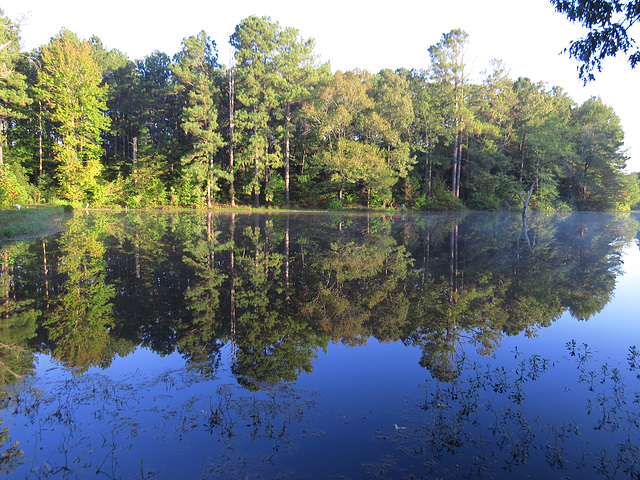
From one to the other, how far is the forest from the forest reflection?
25.1 metres

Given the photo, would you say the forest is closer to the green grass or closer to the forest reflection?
the green grass

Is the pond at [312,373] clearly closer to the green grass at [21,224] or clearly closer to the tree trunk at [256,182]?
the green grass at [21,224]

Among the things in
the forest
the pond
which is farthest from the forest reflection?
the forest

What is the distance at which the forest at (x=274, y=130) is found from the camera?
36406mm

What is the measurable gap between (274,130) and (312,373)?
4062 cm

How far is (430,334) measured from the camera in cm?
627

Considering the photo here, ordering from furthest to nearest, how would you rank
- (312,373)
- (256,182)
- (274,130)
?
(274,130)
(256,182)
(312,373)

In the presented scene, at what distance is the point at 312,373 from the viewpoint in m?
4.84

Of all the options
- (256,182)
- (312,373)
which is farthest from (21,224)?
(256,182)

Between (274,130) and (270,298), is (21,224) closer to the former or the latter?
(270,298)

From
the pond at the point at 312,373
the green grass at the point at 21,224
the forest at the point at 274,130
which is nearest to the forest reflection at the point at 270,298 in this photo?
the pond at the point at 312,373

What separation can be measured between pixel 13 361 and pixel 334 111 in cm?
3596

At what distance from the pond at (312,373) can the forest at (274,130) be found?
2952 cm

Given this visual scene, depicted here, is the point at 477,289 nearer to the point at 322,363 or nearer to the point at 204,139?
the point at 322,363
